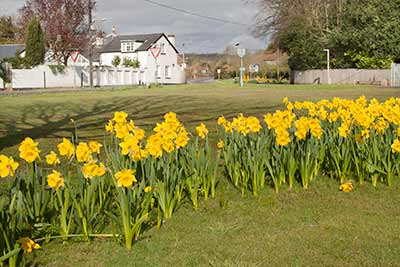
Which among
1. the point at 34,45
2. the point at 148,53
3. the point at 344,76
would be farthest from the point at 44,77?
the point at 344,76

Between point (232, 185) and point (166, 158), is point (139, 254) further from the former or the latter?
point (232, 185)

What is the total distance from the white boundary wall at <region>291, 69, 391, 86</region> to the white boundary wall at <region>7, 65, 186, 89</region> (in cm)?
1837

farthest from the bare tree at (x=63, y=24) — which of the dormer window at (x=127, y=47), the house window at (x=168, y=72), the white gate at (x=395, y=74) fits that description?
the white gate at (x=395, y=74)

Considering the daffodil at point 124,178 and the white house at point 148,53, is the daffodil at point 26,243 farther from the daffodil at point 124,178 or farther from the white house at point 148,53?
the white house at point 148,53

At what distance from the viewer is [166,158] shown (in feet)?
16.0

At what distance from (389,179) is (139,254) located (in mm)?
3073

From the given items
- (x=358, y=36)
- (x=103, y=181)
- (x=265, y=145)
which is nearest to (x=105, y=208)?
(x=103, y=181)

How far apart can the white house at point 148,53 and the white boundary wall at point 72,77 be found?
470 centimetres

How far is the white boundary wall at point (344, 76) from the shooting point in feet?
137

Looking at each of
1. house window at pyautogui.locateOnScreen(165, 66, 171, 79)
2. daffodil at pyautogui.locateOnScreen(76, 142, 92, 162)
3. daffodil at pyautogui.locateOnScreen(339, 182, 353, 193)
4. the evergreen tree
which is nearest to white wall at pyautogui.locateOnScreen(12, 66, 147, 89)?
the evergreen tree

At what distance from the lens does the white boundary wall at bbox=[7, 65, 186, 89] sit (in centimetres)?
4428

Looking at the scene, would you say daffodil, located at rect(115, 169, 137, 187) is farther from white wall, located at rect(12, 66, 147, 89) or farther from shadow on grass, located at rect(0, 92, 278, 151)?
white wall, located at rect(12, 66, 147, 89)

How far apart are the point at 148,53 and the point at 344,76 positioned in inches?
1150

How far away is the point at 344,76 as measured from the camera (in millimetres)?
44812
